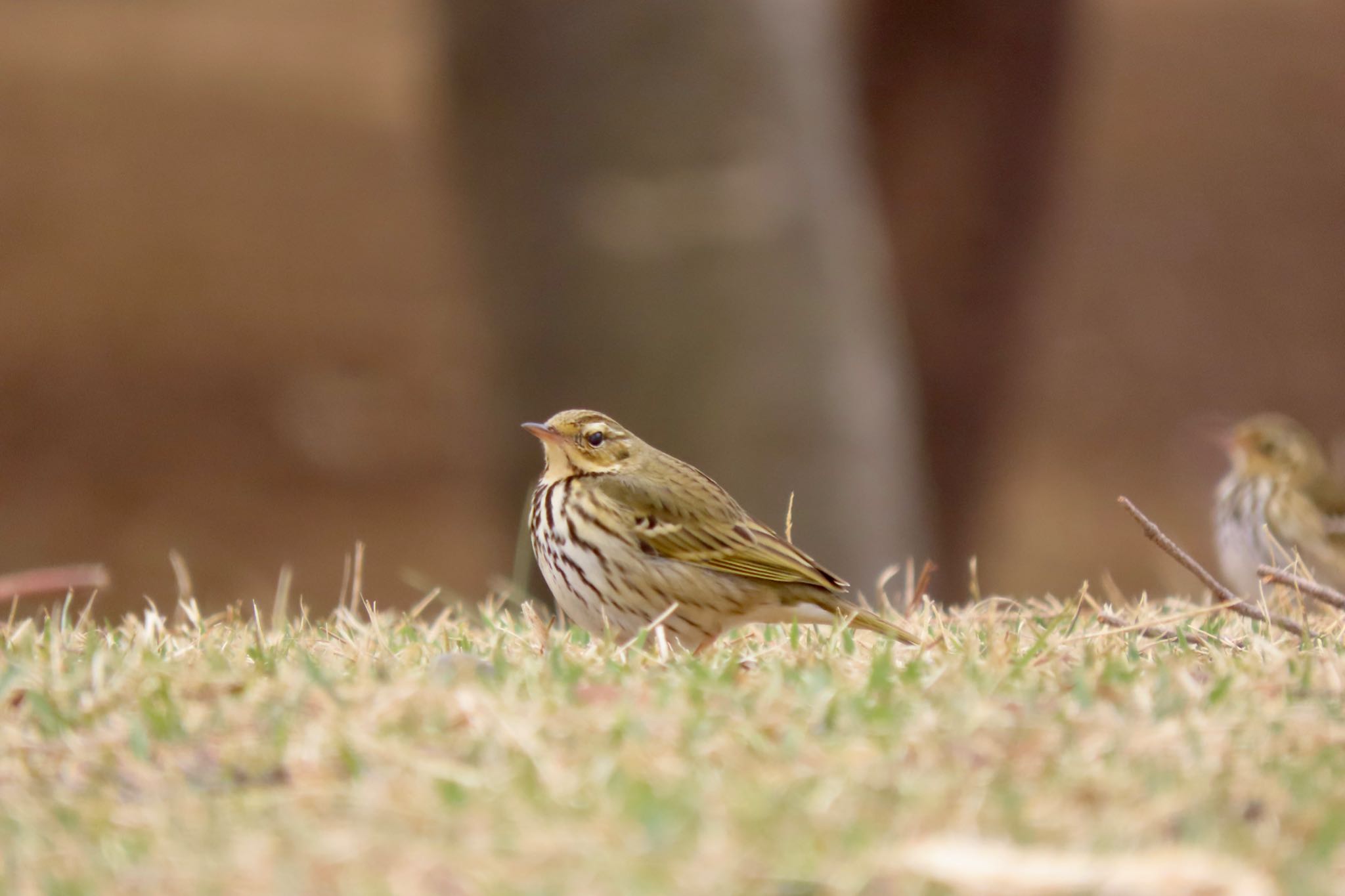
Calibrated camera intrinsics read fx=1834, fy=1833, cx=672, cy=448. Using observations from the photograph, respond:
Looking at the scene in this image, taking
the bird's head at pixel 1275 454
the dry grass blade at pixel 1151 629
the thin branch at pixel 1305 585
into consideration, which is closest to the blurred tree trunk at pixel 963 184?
the bird's head at pixel 1275 454

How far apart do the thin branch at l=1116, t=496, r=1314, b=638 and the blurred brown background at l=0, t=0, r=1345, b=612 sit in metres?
1.44

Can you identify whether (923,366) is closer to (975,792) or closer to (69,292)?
(975,792)

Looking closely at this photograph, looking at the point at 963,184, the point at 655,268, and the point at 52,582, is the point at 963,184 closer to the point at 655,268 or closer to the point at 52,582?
the point at 655,268

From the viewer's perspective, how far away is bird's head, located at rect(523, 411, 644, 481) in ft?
17.6

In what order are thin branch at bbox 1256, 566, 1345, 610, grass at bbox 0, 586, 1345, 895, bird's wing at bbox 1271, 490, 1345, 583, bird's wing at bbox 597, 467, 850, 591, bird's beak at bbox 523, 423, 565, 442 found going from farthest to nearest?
1. bird's wing at bbox 1271, 490, 1345, 583
2. bird's beak at bbox 523, 423, 565, 442
3. bird's wing at bbox 597, 467, 850, 591
4. thin branch at bbox 1256, 566, 1345, 610
5. grass at bbox 0, 586, 1345, 895

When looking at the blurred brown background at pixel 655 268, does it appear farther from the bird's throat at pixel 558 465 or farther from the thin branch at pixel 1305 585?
the bird's throat at pixel 558 465

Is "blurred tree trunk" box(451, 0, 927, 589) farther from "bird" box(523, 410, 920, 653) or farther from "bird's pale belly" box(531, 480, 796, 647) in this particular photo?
"bird's pale belly" box(531, 480, 796, 647)

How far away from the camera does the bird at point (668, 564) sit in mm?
4887

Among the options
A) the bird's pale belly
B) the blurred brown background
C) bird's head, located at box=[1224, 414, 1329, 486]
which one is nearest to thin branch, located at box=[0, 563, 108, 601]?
the bird's pale belly

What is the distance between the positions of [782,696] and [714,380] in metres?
5.32

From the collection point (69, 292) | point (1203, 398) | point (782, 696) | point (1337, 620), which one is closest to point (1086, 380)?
point (1203, 398)

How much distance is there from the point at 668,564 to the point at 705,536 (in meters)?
0.18

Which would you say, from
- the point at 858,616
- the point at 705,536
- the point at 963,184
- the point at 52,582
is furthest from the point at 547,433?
the point at 963,184

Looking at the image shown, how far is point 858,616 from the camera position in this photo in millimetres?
4766
